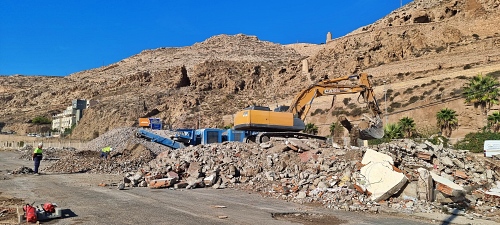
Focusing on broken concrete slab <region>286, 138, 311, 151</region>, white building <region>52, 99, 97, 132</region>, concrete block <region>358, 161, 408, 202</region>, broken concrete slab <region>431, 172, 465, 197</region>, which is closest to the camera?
broken concrete slab <region>431, 172, 465, 197</region>

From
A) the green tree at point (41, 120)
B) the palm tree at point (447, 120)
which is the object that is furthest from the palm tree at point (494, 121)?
the green tree at point (41, 120)

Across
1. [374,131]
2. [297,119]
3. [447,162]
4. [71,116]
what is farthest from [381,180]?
[71,116]

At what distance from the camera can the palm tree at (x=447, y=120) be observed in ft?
109

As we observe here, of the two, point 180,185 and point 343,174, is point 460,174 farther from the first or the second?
point 180,185

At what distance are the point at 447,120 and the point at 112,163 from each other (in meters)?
26.6

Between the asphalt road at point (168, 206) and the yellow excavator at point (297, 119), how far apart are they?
5471 mm

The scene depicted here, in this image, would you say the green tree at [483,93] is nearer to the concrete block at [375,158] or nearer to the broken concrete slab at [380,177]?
the concrete block at [375,158]

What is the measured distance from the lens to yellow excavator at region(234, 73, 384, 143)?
58.8ft

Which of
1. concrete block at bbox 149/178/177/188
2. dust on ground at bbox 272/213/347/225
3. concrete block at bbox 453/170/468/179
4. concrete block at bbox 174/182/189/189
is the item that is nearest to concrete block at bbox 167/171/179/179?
concrete block at bbox 149/178/177/188

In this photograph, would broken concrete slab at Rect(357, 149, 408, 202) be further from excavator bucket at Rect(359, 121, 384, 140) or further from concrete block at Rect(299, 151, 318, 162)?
excavator bucket at Rect(359, 121, 384, 140)

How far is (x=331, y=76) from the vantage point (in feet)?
219

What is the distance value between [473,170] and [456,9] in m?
60.7

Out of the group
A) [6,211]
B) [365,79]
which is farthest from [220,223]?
[365,79]

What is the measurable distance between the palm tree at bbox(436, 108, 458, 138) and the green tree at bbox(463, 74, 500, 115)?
1800 millimetres
